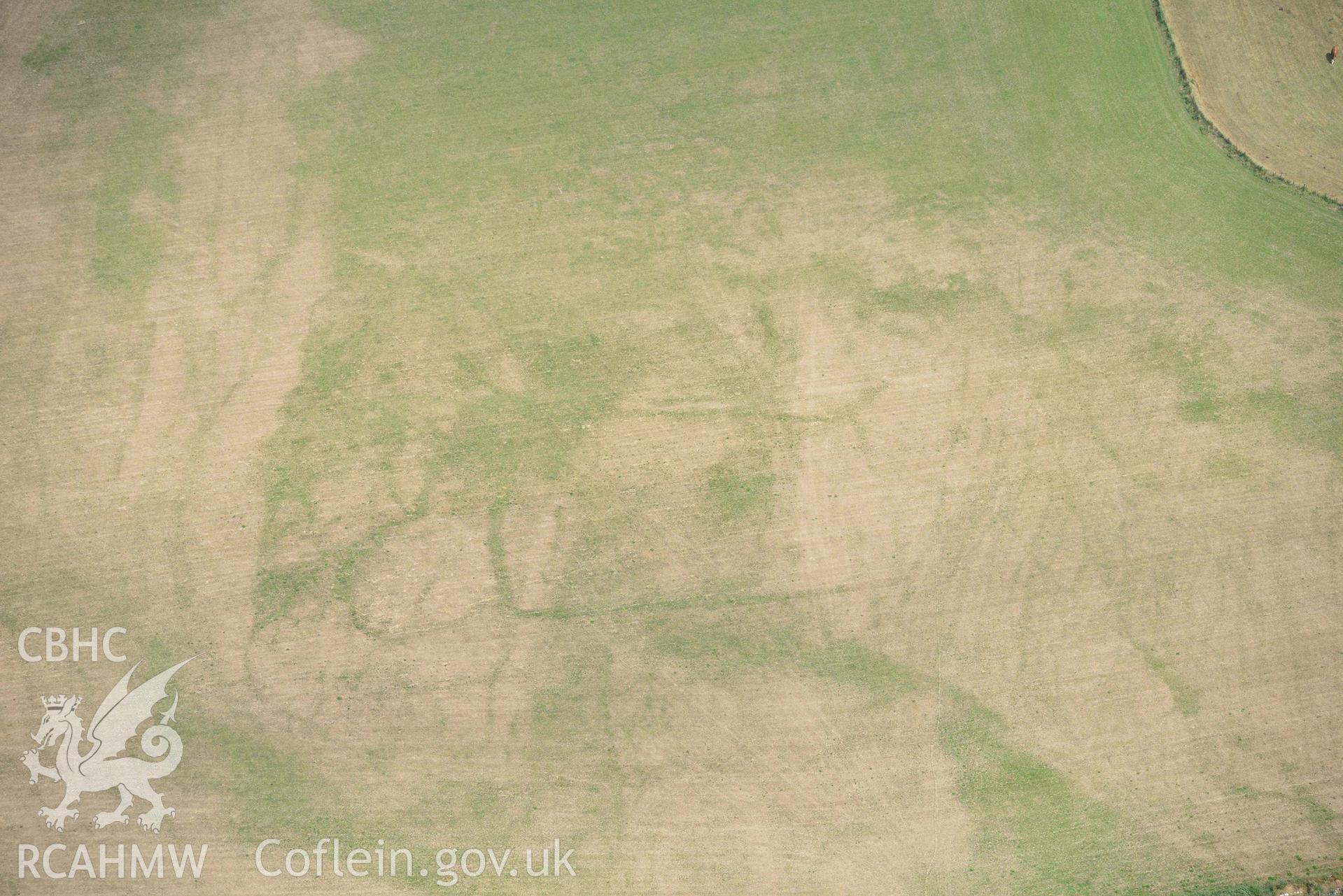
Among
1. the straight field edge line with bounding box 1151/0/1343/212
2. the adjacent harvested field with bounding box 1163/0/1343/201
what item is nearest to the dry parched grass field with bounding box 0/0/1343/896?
the adjacent harvested field with bounding box 1163/0/1343/201

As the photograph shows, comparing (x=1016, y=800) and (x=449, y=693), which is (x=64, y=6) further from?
(x=1016, y=800)

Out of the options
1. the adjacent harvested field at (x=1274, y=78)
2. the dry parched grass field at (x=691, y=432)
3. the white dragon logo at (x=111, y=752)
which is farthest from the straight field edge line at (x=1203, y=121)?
the white dragon logo at (x=111, y=752)

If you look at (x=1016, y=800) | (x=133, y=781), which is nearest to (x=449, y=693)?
(x=133, y=781)

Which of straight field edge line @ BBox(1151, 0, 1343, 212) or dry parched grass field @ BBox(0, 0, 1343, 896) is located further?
straight field edge line @ BBox(1151, 0, 1343, 212)

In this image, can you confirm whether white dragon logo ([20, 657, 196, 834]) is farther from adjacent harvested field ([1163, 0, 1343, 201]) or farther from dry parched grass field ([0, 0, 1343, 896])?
adjacent harvested field ([1163, 0, 1343, 201])

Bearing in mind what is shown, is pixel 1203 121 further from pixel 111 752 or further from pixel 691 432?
pixel 111 752

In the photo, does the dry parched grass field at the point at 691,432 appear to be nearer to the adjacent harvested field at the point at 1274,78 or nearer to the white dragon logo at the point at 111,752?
the adjacent harvested field at the point at 1274,78
